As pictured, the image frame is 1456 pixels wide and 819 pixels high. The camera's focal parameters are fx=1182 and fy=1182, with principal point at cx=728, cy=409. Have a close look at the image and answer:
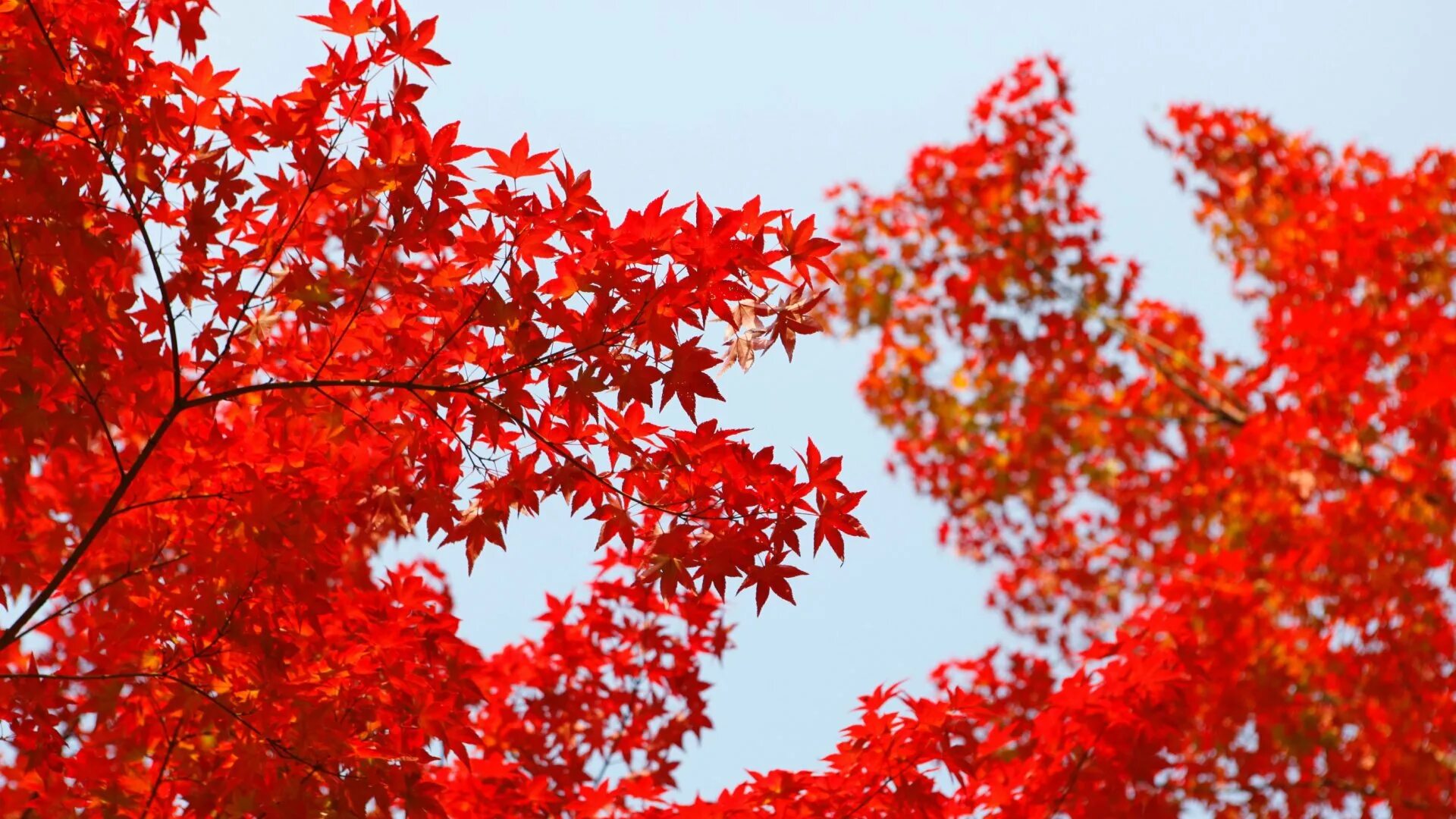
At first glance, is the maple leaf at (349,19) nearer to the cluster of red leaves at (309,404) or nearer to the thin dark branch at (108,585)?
the cluster of red leaves at (309,404)

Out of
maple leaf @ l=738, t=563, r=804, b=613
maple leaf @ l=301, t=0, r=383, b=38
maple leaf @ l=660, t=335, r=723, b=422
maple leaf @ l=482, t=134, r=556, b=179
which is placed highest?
maple leaf @ l=301, t=0, r=383, b=38

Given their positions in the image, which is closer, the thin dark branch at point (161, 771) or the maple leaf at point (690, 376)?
the maple leaf at point (690, 376)

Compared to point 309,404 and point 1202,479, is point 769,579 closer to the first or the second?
point 309,404

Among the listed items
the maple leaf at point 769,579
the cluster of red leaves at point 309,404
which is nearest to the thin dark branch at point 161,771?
the cluster of red leaves at point 309,404

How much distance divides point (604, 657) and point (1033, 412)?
8.07m

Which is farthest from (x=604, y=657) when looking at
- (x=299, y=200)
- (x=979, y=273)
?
(x=979, y=273)

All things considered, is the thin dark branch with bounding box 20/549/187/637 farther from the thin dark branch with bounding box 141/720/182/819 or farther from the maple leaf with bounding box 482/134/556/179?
the maple leaf with bounding box 482/134/556/179

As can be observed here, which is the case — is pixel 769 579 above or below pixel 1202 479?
below

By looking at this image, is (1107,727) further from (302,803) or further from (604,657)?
(302,803)

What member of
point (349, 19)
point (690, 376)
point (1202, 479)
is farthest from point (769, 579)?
point (1202, 479)

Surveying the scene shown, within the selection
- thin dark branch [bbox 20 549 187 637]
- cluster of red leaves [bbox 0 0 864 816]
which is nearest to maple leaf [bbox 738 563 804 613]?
cluster of red leaves [bbox 0 0 864 816]

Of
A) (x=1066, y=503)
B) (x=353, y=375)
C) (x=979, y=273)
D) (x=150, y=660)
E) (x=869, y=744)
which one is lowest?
(x=869, y=744)

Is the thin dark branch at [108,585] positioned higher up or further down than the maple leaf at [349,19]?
further down

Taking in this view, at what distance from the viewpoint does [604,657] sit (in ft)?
17.1
